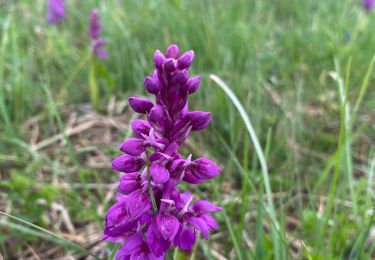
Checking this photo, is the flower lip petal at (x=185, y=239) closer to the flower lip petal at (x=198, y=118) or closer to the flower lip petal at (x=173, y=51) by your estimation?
the flower lip petal at (x=198, y=118)

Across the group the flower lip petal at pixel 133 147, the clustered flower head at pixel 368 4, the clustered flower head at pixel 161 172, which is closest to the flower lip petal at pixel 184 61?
the clustered flower head at pixel 161 172

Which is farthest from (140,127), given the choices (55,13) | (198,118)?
(55,13)

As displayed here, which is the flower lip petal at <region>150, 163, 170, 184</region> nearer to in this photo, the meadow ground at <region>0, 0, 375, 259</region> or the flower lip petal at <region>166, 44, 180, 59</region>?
the flower lip petal at <region>166, 44, 180, 59</region>

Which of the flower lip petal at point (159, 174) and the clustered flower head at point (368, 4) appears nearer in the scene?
the flower lip petal at point (159, 174)

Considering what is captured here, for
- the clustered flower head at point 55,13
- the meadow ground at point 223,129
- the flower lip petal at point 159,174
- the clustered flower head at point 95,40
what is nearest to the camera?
the flower lip petal at point 159,174

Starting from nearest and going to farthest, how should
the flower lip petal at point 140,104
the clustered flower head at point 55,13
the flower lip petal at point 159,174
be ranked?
the flower lip petal at point 159,174
the flower lip petal at point 140,104
the clustered flower head at point 55,13

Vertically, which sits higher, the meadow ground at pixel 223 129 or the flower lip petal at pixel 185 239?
the flower lip petal at pixel 185 239
